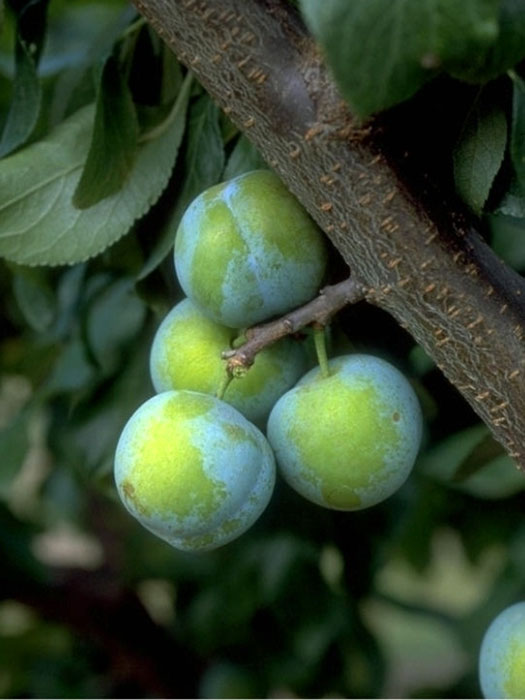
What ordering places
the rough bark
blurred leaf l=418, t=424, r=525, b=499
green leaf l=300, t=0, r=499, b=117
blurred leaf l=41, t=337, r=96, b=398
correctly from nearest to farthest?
1. green leaf l=300, t=0, r=499, b=117
2. the rough bark
3. blurred leaf l=418, t=424, r=525, b=499
4. blurred leaf l=41, t=337, r=96, b=398

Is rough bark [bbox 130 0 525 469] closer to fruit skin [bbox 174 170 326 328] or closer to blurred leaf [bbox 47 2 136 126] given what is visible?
fruit skin [bbox 174 170 326 328]

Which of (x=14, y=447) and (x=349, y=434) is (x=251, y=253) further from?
(x=14, y=447)

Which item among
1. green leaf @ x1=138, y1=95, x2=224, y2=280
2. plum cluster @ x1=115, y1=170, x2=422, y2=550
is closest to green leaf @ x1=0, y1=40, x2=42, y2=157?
green leaf @ x1=138, y1=95, x2=224, y2=280

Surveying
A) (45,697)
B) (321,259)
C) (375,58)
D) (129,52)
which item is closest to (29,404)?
(45,697)

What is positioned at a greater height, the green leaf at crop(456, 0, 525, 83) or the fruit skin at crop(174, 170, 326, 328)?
the green leaf at crop(456, 0, 525, 83)

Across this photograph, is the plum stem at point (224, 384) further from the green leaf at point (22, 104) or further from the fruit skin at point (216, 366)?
the green leaf at point (22, 104)

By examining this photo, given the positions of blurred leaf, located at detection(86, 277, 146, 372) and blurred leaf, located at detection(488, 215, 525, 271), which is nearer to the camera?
blurred leaf, located at detection(488, 215, 525, 271)

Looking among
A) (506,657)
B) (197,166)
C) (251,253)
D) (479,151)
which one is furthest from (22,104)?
(506,657)

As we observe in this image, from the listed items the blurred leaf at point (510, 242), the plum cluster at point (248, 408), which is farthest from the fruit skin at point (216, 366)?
the blurred leaf at point (510, 242)

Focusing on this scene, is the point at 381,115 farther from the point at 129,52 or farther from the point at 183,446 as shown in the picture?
the point at 129,52
